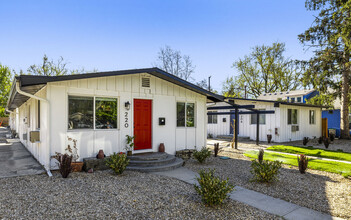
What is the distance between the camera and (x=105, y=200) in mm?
4016

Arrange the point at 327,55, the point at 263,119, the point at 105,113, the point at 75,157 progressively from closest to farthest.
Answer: the point at 75,157 → the point at 105,113 → the point at 263,119 → the point at 327,55

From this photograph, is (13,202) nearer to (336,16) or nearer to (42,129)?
(42,129)

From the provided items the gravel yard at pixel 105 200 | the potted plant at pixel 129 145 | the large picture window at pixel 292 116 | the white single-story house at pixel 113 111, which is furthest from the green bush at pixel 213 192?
the large picture window at pixel 292 116

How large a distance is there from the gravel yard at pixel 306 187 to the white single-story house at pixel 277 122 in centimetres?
629

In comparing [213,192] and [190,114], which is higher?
A: [190,114]

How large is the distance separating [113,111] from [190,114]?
3.19 meters

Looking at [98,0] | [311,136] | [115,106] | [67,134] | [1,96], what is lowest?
[311,136]

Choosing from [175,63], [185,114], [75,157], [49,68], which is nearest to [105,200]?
[75,157]

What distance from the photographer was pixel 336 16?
47.5ft

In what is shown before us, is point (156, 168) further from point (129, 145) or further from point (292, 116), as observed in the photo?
point (292, 116)

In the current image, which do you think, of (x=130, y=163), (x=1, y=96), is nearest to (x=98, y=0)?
(x=130, y=163)

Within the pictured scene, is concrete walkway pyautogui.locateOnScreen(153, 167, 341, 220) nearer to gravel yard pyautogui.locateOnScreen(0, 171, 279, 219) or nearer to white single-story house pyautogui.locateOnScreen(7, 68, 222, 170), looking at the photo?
gravel yard pyautogui.locateOnScreen(0, 171, 279, 219)

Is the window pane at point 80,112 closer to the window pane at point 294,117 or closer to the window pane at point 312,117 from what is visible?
the window pane at point 294,117

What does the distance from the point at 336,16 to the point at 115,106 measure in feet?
52.6
